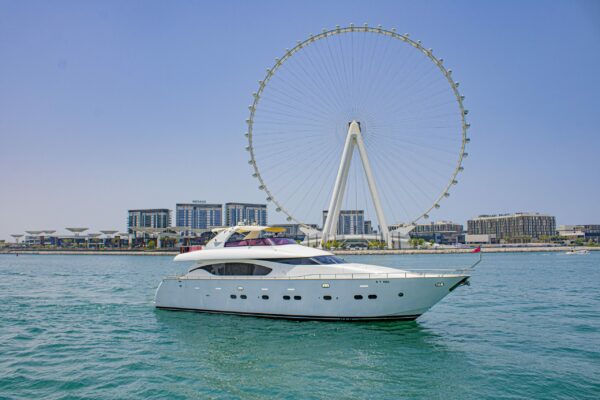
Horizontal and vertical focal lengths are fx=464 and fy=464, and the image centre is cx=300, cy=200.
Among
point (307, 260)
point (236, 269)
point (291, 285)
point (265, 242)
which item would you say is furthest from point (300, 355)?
point (265, 242)

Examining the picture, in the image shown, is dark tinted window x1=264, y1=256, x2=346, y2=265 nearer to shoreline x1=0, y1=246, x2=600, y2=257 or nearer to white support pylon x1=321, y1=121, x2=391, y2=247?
white support pylon x1=321, y1=121, x2=391, y2=247

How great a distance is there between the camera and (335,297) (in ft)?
59.8

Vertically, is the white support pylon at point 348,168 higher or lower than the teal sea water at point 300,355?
higher

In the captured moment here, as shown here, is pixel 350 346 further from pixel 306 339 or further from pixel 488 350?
pixel 488 350

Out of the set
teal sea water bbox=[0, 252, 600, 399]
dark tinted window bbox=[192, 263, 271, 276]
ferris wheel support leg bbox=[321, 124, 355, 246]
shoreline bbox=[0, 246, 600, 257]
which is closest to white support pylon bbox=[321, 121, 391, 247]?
ferris wheel support leg bbox=[321, 124, 355, 246]

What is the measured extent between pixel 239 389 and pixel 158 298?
1276 cm

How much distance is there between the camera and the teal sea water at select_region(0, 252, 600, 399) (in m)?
11.4

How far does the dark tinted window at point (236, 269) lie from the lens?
65.8ft

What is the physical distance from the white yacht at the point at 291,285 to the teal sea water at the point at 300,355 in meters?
0.57

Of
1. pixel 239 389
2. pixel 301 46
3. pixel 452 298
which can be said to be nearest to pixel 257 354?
pixel 239 389

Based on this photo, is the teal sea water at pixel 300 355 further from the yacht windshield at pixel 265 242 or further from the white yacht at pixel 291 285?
the yacht windshield at pixel 265 242

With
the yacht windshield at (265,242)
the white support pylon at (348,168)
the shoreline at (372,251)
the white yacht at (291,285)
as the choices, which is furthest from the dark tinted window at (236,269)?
the shoreline at (372,251)

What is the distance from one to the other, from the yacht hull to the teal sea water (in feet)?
1.62

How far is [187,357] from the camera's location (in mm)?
14648
